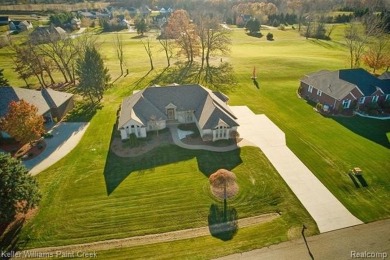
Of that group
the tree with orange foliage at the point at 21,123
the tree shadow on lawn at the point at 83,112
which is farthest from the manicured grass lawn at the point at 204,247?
the tree shadow on lawn at the point at 83,112

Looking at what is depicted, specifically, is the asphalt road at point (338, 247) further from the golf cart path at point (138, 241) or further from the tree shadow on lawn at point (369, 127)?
the tree shadow on lawn at point (369, 127)

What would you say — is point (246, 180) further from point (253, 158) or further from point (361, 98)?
point (361, 98)

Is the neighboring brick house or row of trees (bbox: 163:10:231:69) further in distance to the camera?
row of trees (bbox: 163:10:231:69)

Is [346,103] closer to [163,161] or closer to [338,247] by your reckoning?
[338,247]

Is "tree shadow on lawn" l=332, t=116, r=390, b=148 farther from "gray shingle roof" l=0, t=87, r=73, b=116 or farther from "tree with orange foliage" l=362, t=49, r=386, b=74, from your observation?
"gray shingle roof" l=0, t=87, r=73, b=116

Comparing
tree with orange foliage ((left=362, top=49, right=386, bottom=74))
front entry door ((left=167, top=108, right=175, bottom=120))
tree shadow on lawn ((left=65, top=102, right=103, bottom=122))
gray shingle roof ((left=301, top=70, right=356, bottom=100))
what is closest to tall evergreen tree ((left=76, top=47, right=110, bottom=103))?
tree shadow on lawn ((left=65, top=102, right=103, bottom=122))

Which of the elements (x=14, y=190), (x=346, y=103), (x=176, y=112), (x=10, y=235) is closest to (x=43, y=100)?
(x=176, y=112)
